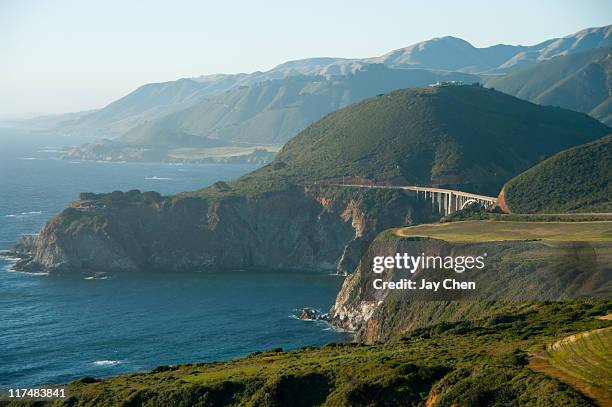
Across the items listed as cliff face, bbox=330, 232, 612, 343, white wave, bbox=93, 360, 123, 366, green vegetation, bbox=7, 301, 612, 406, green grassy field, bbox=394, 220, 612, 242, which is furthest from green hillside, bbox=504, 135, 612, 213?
white wave, bbox=93, 360, 123, 366

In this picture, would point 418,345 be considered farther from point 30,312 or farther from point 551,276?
point 30,312

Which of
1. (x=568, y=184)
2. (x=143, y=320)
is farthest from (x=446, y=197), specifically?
(x=143, y=320)

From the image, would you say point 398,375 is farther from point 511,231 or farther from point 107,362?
point 511,231

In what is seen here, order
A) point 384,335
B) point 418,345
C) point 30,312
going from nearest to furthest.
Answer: point 418,345 → point 384,335 → point 30,312

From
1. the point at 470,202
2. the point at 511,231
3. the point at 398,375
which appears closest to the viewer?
the point at 398,375

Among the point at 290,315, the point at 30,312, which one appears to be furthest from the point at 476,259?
the point at 30,312

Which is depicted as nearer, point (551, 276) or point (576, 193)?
point (551, 276)

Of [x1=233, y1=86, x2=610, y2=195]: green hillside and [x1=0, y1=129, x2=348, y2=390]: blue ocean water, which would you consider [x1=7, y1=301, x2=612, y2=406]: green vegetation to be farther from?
[x1=233, y1=86, x2=610, y2=195]: green hillside
